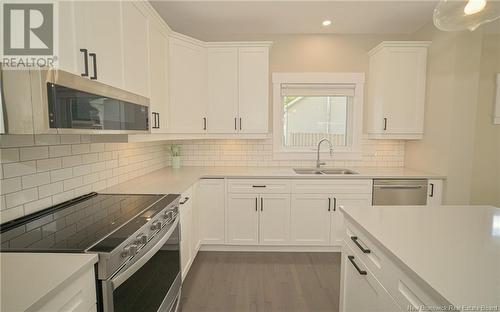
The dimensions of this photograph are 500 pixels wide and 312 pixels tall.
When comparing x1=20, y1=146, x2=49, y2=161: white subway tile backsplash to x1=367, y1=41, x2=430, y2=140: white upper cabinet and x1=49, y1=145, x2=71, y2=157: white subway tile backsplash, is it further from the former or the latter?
x1=367, y1=41, x2=430, y2=140: white upper cabinet

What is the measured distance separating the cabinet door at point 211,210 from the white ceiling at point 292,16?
186 cm

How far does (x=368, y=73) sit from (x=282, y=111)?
4.07ft

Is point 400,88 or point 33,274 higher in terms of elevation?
point 400,88

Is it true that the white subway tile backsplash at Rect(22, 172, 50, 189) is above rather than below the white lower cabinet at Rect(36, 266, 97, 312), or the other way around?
above

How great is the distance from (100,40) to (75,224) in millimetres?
1050

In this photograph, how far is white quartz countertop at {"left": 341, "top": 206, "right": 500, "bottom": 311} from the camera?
79cm

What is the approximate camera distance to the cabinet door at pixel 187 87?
266cm

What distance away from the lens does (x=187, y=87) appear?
2814 millimetres

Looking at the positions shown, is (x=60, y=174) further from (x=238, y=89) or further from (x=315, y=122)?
(x=315, y=122)

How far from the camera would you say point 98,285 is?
1.03 meters

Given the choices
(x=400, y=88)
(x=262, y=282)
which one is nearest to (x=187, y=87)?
(x=262, y=282)

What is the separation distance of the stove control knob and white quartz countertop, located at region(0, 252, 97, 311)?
27 centimetres

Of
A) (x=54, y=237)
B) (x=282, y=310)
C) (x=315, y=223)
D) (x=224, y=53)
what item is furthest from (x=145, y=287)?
(x=224, y=53)

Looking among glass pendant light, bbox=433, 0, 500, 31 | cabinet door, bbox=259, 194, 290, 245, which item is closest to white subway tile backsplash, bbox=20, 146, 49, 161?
cabinet door, bbox=259, 194, 290, 245
